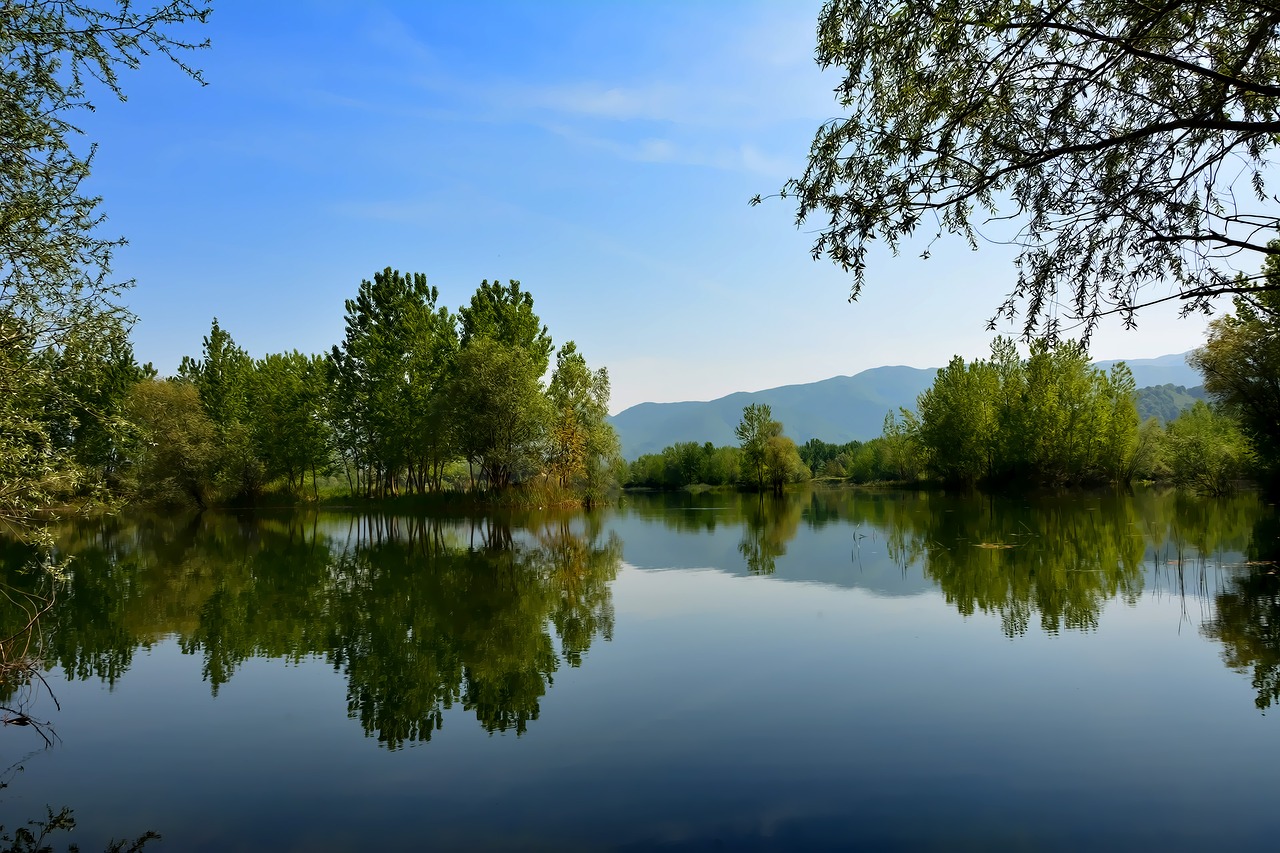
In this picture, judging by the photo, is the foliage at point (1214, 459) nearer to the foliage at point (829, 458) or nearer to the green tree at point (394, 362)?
the green tree at point (394, 362)


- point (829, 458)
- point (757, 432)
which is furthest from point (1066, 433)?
point (829, 458)

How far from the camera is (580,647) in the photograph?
425 inches

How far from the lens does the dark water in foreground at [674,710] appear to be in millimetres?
5383

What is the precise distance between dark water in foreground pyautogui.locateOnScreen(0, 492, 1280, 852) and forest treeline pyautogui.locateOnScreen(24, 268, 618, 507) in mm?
27115

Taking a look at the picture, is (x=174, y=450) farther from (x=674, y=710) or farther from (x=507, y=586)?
(x=674, y=710)

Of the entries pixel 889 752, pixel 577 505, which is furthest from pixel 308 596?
pixel 577 505

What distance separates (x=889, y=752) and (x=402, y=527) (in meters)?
32.3

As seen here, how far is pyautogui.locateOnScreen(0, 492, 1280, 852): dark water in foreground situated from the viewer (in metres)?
5.38

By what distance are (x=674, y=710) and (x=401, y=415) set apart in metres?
46.0

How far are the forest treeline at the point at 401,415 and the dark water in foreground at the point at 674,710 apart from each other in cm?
2712

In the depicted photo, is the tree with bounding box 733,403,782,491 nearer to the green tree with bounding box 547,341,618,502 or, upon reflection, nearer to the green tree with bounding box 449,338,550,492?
the green tree with bounding box 547,341,618,502

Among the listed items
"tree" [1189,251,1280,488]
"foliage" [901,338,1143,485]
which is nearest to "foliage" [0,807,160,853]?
"tree" [1189,251,1280,488]

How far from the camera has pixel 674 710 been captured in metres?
7.90

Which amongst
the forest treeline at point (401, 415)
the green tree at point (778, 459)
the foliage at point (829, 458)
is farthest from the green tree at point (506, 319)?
the foliage at point (829, 458)
